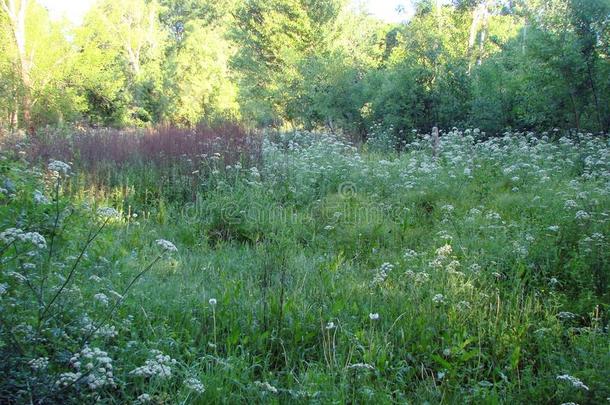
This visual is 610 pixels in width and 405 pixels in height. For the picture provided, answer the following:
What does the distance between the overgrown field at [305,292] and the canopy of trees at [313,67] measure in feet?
15.9

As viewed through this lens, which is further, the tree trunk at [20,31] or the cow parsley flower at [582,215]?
the tree trunk at [20,31]

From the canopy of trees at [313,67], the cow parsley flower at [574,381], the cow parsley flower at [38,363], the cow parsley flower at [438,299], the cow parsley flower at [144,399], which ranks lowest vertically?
the cow parsley flower at [144,399]

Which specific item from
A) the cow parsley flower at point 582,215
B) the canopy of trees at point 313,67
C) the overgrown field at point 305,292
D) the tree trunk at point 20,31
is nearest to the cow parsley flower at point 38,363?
the overgrown field at point 305,292

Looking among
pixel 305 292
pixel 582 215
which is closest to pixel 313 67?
→ pixel 582 215

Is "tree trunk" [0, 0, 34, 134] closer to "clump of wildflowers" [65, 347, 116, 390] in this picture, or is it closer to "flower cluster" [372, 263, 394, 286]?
"flower cluster" [372, 263, 394, 286]

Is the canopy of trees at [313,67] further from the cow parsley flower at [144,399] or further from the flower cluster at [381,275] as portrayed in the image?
the cow parsley flower at [144,399]

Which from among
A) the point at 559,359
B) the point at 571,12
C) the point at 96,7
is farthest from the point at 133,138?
the point at 96,7

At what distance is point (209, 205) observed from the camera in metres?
6.53

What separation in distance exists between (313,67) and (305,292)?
17.1 m

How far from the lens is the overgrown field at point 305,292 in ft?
8.59

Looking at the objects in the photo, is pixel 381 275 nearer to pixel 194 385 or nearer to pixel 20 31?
pixel 194 385

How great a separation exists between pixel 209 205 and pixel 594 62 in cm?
920

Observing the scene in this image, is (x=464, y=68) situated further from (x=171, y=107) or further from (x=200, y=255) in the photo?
(x=171, y=107)

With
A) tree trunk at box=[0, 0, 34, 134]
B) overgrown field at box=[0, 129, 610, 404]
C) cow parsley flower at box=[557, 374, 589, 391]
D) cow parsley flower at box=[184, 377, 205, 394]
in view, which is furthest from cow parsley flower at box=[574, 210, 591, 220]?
tree trunk at box=[0, 0, 34, 134]
